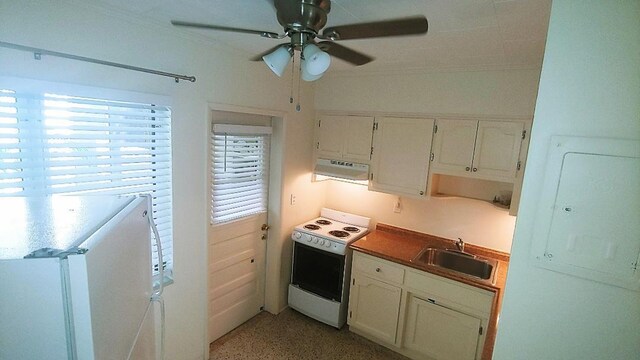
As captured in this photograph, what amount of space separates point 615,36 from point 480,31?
1.00 meters

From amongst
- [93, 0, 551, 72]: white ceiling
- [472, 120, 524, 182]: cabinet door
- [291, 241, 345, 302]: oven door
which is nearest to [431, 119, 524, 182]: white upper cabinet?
[472, 120, 524, 182]: cabinet door

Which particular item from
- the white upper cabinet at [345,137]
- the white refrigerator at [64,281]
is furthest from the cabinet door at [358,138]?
the white refrigerator at [64,281]

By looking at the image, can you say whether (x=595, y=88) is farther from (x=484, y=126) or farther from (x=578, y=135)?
(x=484, y=126)

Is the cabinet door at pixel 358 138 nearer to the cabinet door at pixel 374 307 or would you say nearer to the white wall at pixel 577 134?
the cabinet door at pixel 374 307

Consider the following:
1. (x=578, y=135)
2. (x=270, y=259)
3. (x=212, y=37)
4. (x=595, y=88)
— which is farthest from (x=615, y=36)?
(x=270, y=259)

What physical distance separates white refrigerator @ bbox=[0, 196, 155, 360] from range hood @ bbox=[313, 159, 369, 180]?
7.33 ft

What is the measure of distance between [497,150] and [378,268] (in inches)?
56.3

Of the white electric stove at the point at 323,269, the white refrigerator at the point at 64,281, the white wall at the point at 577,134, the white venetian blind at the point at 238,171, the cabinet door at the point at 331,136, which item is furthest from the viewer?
the cabinet door at the point at 331,136

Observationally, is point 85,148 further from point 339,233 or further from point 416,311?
point 416,311

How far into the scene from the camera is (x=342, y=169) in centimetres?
313

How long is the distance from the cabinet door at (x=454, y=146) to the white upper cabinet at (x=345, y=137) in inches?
26.0

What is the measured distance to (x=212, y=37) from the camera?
2.12 metres

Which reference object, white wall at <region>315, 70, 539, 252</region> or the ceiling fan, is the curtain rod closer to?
the ceiling fan

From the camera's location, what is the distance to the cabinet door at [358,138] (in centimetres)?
300
